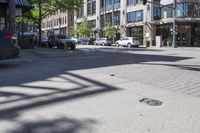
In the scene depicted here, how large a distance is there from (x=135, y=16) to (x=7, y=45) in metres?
51.5

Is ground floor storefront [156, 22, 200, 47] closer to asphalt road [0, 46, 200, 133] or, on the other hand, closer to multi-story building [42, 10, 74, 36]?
multi-story building [42, 10, 74, 36]

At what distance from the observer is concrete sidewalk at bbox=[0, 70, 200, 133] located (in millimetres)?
5500

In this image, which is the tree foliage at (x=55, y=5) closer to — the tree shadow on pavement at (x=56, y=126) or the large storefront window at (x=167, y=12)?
the large storefront window at (x=167, y=12)

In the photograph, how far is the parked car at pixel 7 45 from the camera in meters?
12.5

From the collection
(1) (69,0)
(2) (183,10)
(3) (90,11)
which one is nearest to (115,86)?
(1) (69,0)

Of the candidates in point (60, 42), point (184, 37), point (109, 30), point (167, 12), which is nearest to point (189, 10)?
point (167, 12)

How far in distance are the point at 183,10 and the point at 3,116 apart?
48685mm

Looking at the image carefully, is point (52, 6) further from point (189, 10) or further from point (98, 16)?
point (98, 16)

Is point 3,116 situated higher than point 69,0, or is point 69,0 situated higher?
point 69,0

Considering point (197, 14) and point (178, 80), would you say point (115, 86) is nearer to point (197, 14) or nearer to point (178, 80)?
point (178, 80)

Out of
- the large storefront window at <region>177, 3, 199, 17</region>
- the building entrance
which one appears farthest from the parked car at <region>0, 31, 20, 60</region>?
the building entrance

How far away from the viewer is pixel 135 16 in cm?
6262

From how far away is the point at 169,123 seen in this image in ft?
18.9

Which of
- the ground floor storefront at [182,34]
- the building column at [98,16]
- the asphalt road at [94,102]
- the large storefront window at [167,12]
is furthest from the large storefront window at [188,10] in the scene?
the asphalt road at [94,102]
